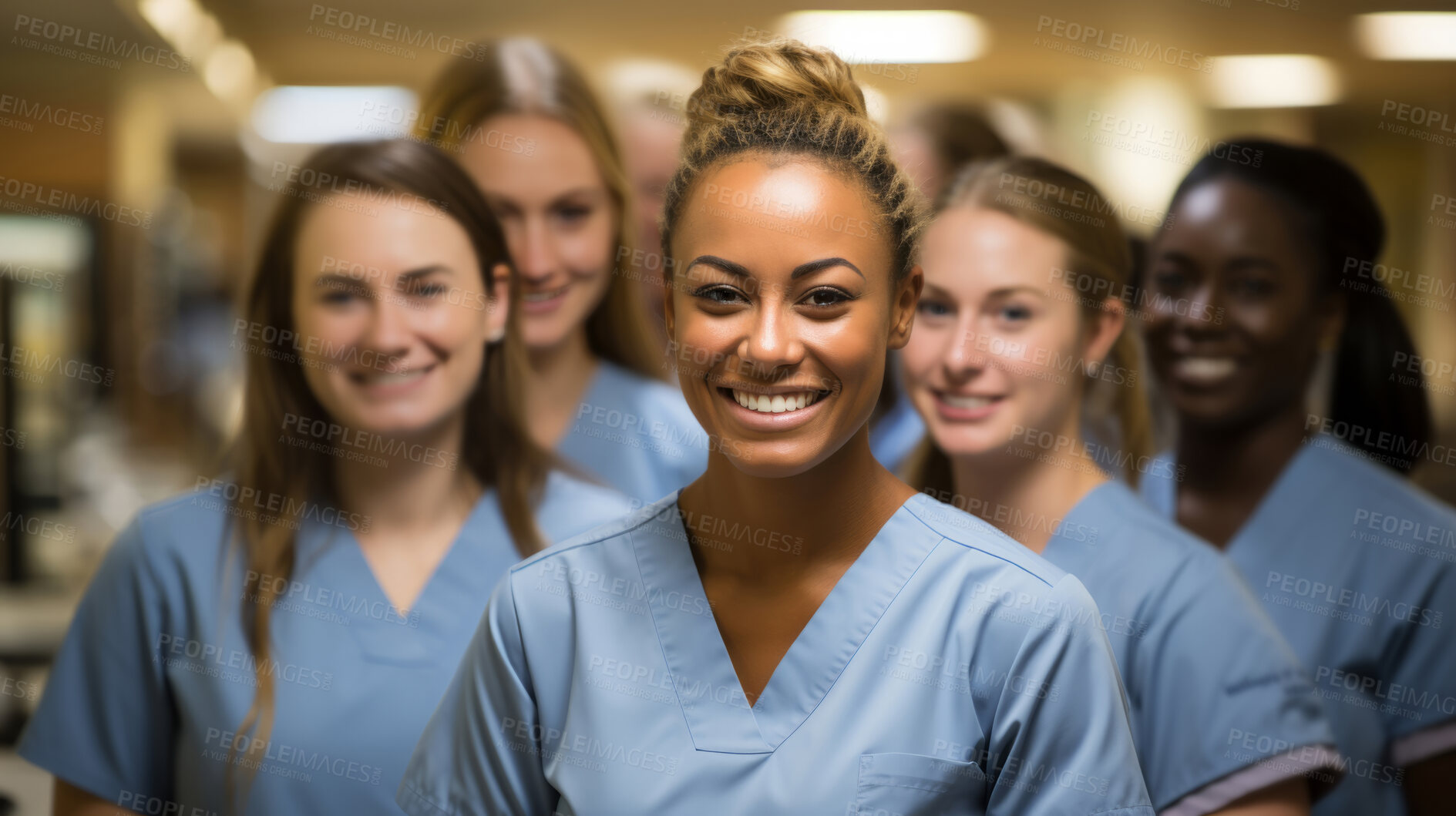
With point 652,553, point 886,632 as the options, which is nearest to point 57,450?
point 652,553

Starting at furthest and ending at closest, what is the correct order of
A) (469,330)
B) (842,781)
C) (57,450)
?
(57,450), (469,330), (842,781)

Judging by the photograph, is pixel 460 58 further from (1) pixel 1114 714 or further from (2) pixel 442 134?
(1) pixel 1114 714

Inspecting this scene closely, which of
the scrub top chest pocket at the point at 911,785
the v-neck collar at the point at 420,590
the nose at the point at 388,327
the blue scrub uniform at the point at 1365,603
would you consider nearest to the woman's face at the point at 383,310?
the nose at the point at 388,327

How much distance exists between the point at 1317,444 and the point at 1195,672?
1.81 feet

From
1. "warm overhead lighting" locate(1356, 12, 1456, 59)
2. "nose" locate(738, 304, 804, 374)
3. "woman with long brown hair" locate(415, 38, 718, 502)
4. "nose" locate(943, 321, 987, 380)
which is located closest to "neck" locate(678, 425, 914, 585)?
"nose" locate(738, 304, 804, 374)

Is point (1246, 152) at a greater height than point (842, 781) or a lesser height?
greater

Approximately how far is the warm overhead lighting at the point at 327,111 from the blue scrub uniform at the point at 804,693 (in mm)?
1021

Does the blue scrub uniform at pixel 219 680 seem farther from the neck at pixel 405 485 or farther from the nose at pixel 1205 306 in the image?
the nose at pixel 1205 306

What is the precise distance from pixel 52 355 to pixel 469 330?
1917 mm

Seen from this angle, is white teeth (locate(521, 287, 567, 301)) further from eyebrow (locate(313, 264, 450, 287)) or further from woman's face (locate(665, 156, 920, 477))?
woman's face (locate(665, 156, 920, 477))

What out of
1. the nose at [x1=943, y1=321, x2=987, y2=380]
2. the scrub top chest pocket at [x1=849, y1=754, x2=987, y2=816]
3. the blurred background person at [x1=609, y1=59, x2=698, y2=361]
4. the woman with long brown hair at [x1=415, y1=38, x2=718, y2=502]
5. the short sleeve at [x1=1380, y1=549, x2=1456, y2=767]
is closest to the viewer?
the scrub top chest pocket at [x1=849, y1=754, x2=987, y2=816]

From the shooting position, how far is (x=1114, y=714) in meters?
0.90

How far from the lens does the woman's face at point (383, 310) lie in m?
1.39

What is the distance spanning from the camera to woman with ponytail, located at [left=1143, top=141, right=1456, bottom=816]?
5.02 feet
